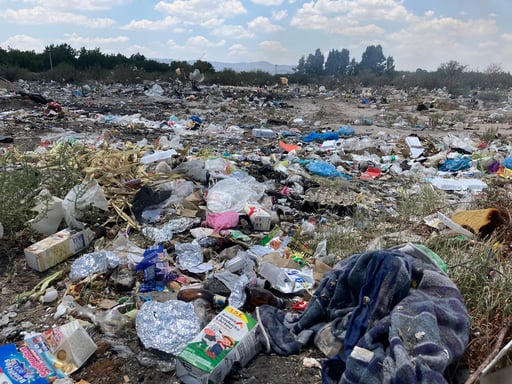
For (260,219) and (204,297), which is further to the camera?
(260,219)

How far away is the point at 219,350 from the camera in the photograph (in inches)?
65.2

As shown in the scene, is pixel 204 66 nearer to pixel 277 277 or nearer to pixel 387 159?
pixel 387 159

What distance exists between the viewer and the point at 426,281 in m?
1.73

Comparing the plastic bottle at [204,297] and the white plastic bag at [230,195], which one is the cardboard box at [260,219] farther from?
the plastic bottle at [204,297]

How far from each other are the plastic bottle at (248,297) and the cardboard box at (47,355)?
559mm

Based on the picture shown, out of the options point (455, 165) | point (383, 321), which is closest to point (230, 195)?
point (383, 321)

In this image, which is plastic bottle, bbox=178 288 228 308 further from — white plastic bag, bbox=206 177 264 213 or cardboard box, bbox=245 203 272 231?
white plastic bag, bbox=206 177 264 213

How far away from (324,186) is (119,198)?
231cm

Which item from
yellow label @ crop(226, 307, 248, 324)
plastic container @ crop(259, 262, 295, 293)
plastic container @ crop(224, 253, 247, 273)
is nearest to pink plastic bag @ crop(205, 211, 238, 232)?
plastic container @ crop(224, 253, 247, 273)

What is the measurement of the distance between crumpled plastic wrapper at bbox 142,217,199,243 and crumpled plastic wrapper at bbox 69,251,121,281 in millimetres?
463

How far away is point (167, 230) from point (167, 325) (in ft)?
4.20

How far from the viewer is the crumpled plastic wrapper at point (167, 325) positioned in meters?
1.83

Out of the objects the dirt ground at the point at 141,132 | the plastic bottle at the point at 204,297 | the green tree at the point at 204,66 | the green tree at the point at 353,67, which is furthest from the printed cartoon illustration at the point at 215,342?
the green tree at the point at 353,67

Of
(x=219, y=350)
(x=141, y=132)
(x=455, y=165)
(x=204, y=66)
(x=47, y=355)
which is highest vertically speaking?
(x=204, y=66)
